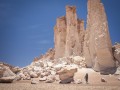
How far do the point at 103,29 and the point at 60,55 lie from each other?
25.9 m

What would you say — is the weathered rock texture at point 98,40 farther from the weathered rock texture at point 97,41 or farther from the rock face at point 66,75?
the rock face at point 66,75

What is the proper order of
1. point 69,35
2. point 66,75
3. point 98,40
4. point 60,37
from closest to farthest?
point 66,75, point 98,40, point 69,35, point 60,37

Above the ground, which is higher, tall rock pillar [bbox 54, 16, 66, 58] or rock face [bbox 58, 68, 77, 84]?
tall rock pillar [bbox 54, 16, 66, 58]

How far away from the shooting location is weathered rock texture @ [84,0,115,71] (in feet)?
79.2

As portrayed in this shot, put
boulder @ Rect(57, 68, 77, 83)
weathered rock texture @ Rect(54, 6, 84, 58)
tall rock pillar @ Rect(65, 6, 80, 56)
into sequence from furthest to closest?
weathered rock texture @ Rect(54, 6, 84, 58) → tall rock pillar @ Rect(65, 6, 80, 56) → boulder @ Rect(57, 68, 77, 83)

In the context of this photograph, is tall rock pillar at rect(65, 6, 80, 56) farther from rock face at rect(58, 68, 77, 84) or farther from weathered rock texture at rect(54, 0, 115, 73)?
rock face at rect(58, 68, 77, 84)

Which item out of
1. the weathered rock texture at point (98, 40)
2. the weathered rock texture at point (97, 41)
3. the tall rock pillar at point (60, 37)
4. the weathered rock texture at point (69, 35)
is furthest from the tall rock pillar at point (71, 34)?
the weathered rock texture at point (98, 40)

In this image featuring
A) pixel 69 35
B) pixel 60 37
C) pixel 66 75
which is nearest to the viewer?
pixel 66 75

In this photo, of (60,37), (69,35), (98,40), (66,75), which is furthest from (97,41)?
(60,37)

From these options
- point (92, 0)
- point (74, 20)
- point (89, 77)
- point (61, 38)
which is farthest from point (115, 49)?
point (61, 38)

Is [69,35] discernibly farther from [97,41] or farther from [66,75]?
[66,75]

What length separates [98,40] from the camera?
81.9 ft

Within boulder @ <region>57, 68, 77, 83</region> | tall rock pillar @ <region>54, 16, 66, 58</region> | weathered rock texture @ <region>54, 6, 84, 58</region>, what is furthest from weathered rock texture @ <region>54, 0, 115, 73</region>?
tall rock pillar @ <region>54, 16, 66, 58</region>

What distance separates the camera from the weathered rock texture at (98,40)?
24.1 meters
